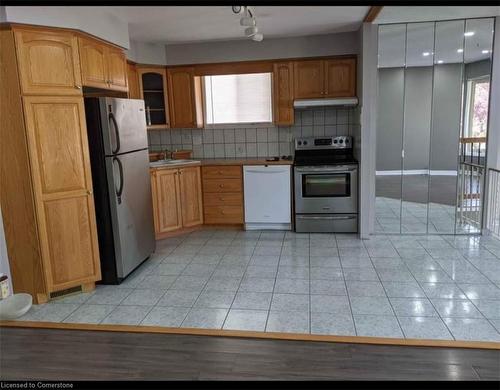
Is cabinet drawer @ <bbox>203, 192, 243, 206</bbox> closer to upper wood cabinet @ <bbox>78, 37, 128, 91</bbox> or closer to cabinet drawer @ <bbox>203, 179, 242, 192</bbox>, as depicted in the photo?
cabinet drawer @ <bbox>203, 179, 242, 192</bbox>

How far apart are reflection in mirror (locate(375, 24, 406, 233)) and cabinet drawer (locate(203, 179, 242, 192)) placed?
66.6 inches

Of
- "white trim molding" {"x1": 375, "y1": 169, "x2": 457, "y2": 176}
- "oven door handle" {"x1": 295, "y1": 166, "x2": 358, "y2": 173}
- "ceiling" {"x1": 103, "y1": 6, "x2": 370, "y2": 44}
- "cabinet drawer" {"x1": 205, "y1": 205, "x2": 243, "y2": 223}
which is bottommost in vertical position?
"cabinet drawer" {"x1": 205, "y1": 205, "x2": 243, "y2": 223}

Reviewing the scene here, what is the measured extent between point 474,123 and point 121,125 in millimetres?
3736

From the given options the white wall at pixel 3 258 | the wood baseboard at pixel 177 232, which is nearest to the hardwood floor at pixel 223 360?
the white wall at pixel 3 258

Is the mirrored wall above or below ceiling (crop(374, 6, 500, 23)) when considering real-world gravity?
below

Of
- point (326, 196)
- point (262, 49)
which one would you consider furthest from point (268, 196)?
point (262, 49)

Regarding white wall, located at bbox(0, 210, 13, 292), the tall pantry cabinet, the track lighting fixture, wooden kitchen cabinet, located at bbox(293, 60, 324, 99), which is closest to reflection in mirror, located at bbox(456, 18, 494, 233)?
wooden kitchen cabinet, located at bbox(293, 60, 324, 99)

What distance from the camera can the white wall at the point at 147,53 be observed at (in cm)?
482

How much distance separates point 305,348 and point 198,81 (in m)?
3.89

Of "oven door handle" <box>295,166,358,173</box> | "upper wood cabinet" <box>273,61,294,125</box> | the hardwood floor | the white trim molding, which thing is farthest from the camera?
"upper wood cabinet" <box>273,61,294,125</box>

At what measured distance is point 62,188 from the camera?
3.06 meters

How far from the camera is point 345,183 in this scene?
4.69 m

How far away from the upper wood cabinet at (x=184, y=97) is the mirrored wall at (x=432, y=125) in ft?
7.54

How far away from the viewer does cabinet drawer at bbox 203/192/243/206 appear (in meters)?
5.01
